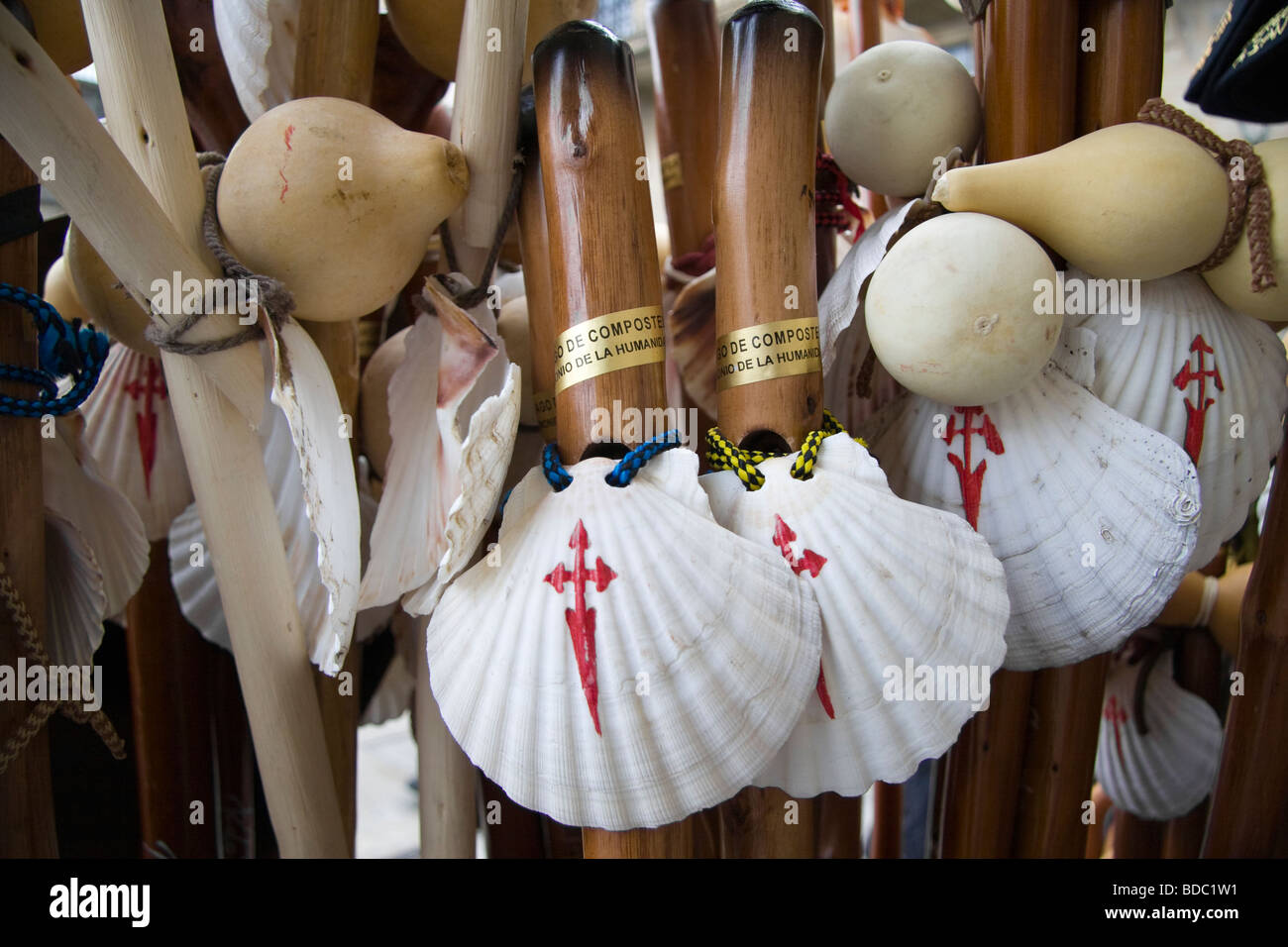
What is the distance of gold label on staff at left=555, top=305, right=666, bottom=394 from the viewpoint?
32 centimetres

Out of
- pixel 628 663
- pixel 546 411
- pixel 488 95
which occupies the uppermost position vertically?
pixel 488 95

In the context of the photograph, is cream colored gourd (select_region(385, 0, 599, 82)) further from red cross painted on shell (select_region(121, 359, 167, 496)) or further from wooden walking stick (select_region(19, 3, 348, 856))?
red cross painted on shell (select_region(121, 359, 167, 496))

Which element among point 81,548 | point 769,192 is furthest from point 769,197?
point 81,548

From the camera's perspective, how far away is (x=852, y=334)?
0.42 meters

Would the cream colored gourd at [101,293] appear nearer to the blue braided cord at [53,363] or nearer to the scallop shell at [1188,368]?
the blue braided cord at [53,363]

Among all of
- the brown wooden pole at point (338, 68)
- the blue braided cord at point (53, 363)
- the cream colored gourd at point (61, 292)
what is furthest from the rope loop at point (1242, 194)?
the cream colored gourd at point (61, 292)

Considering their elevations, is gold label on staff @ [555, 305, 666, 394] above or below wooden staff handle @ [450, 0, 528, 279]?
below

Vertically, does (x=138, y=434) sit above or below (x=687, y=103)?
below

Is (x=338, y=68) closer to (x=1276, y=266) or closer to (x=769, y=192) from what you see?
(x=769, y=192)

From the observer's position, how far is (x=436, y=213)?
1.09 feet

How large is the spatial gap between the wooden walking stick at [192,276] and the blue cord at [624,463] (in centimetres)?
12

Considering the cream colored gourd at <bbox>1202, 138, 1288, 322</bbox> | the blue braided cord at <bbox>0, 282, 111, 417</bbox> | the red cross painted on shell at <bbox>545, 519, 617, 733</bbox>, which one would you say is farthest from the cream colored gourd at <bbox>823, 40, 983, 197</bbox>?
the blue braided cord at <bbox>0, 282, 111, 417</bbox>

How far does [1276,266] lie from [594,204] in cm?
26
